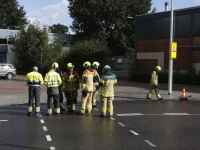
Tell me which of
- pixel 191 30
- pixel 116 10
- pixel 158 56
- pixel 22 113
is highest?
pixel 116 10

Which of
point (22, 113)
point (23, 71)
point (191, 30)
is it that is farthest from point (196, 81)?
point (23, 71)

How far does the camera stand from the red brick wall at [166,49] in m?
25.0

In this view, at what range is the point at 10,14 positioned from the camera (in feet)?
169

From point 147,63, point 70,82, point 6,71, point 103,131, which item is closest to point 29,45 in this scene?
point 6,71

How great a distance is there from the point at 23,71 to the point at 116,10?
15854 millimetres

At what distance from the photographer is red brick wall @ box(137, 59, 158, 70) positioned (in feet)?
89.5

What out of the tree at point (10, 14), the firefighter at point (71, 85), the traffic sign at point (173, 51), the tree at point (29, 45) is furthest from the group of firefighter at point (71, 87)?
the tree at point (10, 14)

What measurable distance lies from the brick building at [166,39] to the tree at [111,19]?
10.7 metres

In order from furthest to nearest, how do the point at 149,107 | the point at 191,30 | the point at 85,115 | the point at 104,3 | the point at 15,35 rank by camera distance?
the point at 15,35 → the point at 104,3 → the point at 191,30 → the point at 149,107 → the point at 85,115

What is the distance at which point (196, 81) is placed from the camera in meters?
22.2

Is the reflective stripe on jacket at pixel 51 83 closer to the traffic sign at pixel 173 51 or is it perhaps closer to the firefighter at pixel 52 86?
the firefighter at pixel 52 86

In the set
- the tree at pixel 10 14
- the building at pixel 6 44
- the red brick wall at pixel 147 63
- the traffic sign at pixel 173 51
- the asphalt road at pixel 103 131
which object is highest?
the tree at pixel 10 14

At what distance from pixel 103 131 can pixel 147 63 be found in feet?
70.2

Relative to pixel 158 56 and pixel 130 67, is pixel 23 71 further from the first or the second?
pixel 158 56
